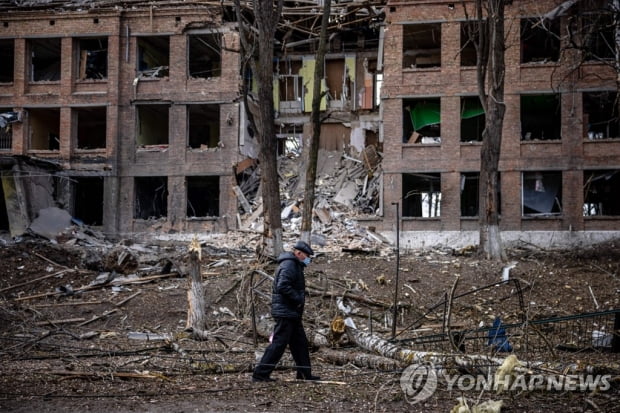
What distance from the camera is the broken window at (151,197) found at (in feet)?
103

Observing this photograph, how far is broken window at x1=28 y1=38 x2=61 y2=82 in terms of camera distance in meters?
32.1

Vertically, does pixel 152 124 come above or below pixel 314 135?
above

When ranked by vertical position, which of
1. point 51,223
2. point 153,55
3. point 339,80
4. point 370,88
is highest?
point 153,55

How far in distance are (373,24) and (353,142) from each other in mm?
6140

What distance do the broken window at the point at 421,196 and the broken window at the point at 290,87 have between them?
26.9 ft

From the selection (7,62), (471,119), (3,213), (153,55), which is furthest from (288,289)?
(7,62)

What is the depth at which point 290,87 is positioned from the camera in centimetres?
3453

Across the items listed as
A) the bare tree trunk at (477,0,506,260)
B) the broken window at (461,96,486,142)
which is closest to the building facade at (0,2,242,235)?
the broken window at (461,96,486,142)

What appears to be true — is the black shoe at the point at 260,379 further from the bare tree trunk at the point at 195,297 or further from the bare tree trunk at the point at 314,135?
the bare tree trunk at the point at 314,135

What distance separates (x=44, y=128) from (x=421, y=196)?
790 inches

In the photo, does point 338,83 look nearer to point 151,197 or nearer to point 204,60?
point 204,60

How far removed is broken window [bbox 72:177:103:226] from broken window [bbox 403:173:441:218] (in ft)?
51.0

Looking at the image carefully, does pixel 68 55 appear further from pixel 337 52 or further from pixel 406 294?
pixel 406 294

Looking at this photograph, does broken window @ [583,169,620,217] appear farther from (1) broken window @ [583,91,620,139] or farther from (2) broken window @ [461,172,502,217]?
(2) broken window @ [461,172,502,217]
